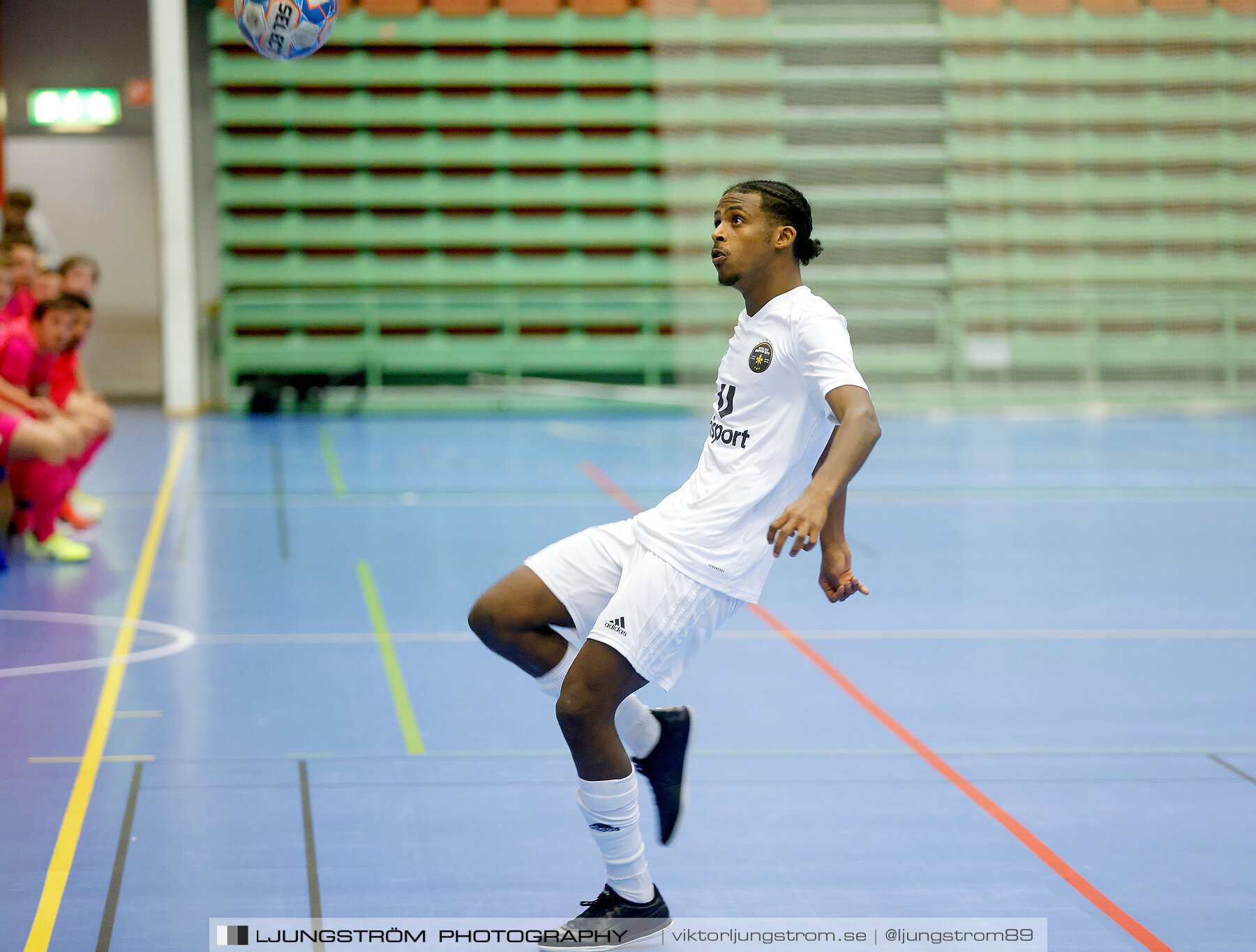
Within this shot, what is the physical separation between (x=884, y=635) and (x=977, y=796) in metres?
1.98

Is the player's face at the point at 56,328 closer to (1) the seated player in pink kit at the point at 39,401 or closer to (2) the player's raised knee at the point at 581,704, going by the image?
(1) the seated player in pink kit at the point at 39,401

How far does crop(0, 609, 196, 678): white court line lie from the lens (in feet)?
16.8

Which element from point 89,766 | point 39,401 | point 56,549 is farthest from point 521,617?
point 39,401

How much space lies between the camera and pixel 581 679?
9.41 feet

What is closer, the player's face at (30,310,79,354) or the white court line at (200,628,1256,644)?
the white court line at (200,628,1256,644)

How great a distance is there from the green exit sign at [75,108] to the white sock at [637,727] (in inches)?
625

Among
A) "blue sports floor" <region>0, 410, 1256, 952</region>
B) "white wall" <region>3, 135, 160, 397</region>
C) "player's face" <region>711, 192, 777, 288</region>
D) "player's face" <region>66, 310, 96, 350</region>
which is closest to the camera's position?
"player's face" <region>711, 192, 777, 288</region>

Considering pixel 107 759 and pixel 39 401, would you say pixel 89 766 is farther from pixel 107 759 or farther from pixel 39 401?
pixel 39 401

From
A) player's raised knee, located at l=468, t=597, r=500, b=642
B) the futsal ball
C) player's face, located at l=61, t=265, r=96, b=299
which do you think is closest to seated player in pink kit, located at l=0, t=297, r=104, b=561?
player's face, located at l=61, t=265, r=96, b=299

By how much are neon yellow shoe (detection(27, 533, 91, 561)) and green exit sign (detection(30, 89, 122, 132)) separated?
11.1 meters

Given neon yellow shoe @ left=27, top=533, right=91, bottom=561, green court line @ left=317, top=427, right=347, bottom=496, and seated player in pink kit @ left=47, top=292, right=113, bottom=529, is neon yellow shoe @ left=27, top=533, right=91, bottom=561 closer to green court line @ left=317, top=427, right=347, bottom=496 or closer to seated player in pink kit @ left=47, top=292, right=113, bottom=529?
seated player in pink kit @ left=47, top=292, right=113, bottom=529

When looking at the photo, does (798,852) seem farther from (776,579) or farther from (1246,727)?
(776,579)

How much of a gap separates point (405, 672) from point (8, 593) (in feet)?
7.93

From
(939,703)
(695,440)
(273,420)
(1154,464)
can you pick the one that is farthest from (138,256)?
(939,703)
